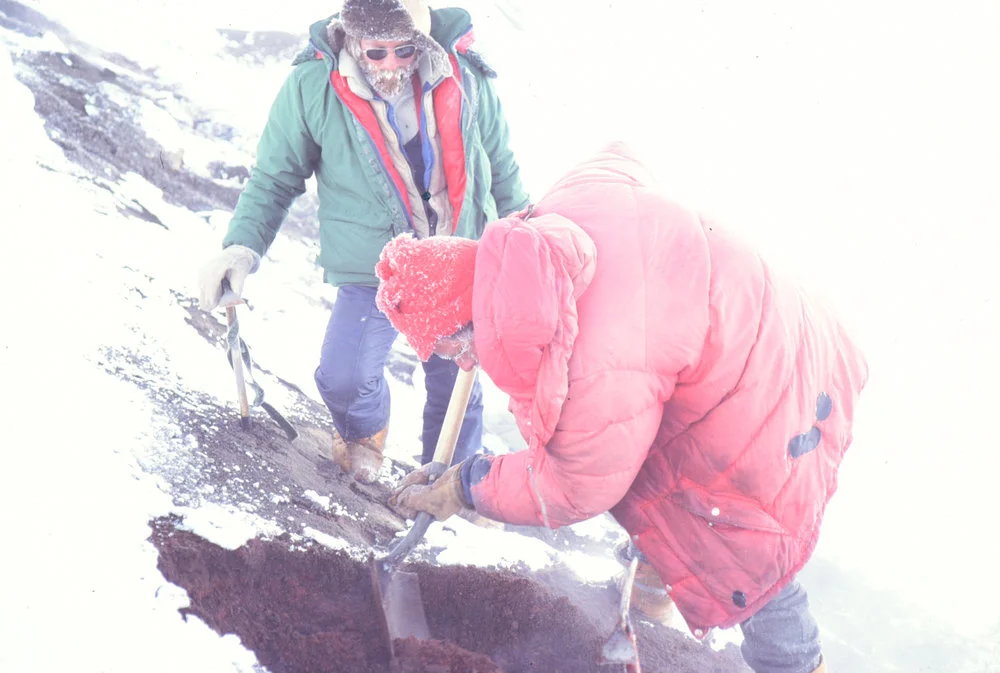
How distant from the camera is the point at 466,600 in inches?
73.5

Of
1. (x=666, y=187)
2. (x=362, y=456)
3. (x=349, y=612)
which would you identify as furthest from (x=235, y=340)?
(x=666, y=187)

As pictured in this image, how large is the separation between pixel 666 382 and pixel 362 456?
1452 mm

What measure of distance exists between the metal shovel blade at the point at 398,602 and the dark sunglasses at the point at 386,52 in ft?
4.88

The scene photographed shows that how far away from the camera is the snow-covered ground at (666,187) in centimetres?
138

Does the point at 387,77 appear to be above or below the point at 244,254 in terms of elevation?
above

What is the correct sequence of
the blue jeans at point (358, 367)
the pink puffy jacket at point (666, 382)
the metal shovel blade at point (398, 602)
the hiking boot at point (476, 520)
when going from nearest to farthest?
1. the pink puffy jacket at point (666, 382)
2. the metal shovel blade at point (398, 602)
3. the blue jeans at point (358, 367)
4. the hiking boot at point (476, 520)

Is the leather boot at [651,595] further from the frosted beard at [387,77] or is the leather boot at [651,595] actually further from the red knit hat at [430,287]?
the frosted beard at [387,77]

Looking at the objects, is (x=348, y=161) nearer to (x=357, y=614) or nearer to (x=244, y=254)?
(x=244, y=254)

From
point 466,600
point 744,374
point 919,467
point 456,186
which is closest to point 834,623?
point 919,467

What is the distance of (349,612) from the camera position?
5.53 ft

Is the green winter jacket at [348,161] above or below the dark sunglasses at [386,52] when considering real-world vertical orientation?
below

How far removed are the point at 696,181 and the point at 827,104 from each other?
1723 mm

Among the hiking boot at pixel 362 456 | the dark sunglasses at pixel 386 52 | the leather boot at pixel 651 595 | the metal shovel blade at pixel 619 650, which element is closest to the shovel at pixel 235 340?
the hiking boot at pixel 362 456

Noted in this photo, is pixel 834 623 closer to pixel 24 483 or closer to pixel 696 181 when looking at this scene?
pixel 24 483
